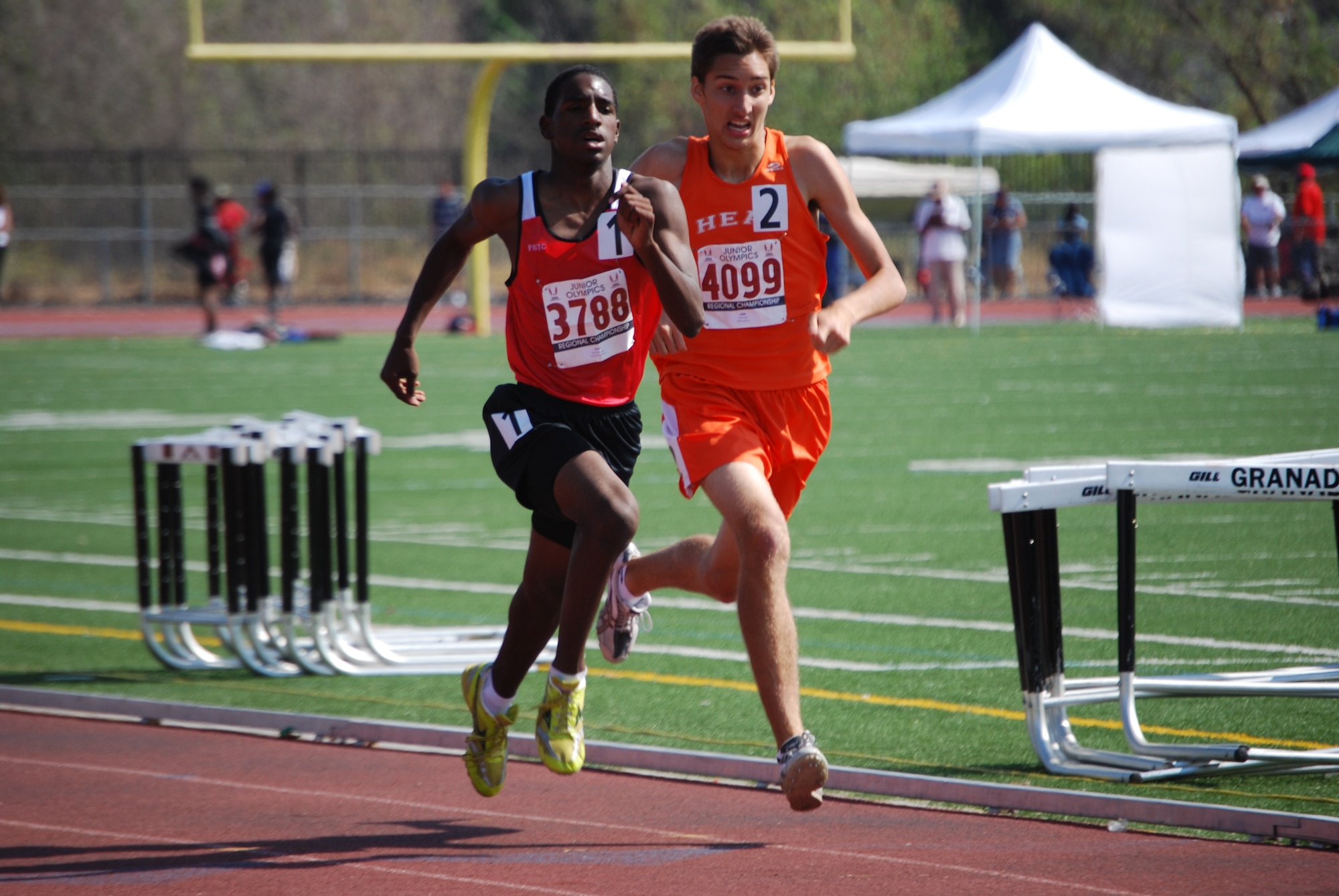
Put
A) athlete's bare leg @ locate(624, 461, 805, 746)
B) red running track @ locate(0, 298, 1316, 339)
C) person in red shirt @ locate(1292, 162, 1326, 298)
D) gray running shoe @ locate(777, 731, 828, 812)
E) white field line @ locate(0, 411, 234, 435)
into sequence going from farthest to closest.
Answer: red running track @ locate(0, 298, 1316, 339) < person in red shirt @ locate(1292, 162, 1326, 298) < white field line @ locate(0, 411, 234, 435) < athlete's bare leg @ locate(624, 461, 805, 746) < gray running shoe @ locate(777, 731, 828, 812)

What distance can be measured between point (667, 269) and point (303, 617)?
3249mm

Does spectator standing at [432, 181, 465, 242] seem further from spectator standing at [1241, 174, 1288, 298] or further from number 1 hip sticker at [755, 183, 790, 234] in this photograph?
number 1 hip sticker at [755, 183, 790, 234]

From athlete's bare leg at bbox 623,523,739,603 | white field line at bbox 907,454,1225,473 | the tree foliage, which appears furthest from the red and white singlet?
the tree foliage

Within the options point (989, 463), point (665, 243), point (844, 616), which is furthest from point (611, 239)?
point (989, 463)

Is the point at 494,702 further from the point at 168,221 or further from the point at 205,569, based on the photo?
the point at 168,221

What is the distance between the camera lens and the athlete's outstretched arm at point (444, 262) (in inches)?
212

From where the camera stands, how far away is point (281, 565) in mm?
7441

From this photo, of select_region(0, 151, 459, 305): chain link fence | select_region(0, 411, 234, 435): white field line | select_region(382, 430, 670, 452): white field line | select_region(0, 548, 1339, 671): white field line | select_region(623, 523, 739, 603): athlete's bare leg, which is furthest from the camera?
select_region(0, 151, 459, 305): chain link fence

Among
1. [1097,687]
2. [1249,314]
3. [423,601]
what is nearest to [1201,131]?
[1249,314]

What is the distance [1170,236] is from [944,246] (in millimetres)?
3826

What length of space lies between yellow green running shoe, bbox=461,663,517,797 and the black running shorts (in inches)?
22.2

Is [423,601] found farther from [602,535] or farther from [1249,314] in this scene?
[1249,314]

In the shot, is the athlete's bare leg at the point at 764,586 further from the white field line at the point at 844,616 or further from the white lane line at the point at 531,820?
the white field line at the point at 844,616

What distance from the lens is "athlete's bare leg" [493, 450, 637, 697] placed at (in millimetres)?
5184
